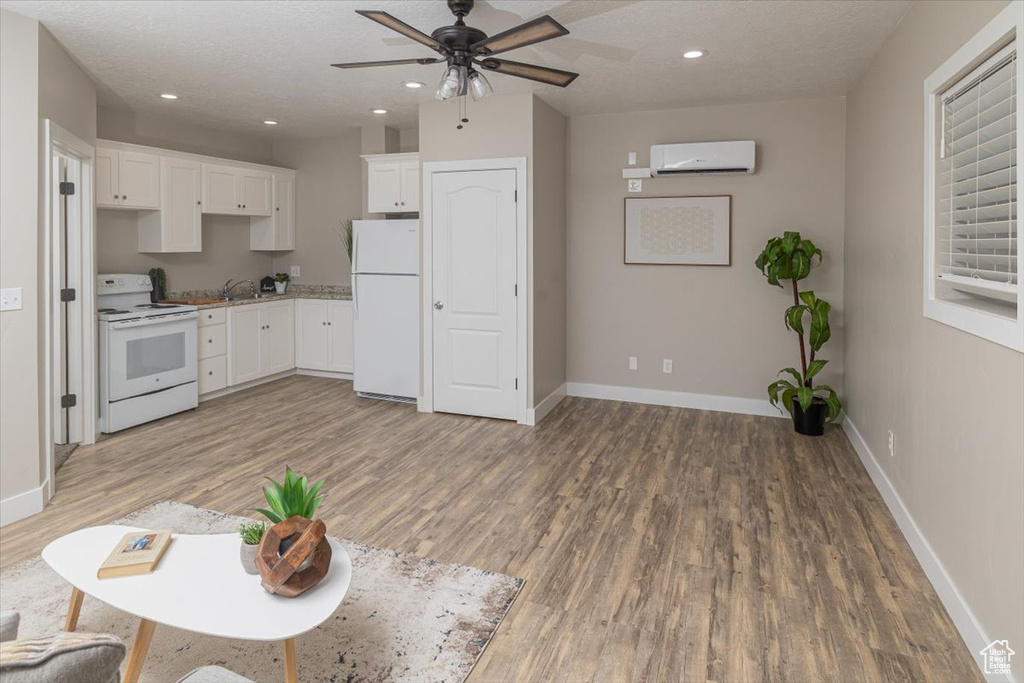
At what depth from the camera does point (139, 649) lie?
178 cm

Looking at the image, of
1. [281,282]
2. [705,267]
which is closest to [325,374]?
[281,282]

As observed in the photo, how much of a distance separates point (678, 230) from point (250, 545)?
14.8 feet

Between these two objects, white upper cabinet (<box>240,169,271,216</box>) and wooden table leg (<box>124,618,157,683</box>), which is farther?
white upper cabinet (<box>240,169,271,216</box>)

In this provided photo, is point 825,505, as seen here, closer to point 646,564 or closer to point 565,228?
point 646,564

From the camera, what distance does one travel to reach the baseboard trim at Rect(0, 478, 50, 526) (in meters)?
3.13

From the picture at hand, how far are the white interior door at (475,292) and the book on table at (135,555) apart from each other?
3.24 m

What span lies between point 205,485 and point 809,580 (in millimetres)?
3264

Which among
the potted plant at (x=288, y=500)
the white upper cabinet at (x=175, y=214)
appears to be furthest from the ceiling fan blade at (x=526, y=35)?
the white upper cabinet at (x=175, y=214)

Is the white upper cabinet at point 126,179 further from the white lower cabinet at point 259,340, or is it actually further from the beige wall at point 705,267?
the beige wall at point 705,267

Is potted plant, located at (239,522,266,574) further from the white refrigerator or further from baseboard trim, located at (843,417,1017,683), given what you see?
the white refrigerator

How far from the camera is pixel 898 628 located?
2256 millimetres

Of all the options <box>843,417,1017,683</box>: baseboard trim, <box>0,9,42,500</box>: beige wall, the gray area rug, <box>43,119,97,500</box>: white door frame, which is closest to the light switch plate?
<box>0,9,42,500</box>: beige wall

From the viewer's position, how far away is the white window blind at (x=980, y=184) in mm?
1989

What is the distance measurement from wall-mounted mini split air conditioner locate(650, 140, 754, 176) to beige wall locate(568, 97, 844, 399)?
16cm
